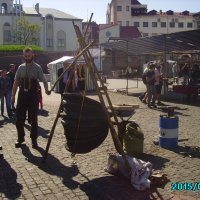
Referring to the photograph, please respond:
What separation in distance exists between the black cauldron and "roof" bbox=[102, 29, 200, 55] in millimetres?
12394

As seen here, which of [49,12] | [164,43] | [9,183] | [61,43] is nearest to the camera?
[9,183]

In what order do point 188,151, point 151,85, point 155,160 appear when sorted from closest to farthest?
1. point 155,160
2. point 188,151
3. point 151,85

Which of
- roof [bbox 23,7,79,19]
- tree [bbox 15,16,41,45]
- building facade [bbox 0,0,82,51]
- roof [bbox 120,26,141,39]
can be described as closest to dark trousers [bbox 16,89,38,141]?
tree [bbox 15,16,41,45]

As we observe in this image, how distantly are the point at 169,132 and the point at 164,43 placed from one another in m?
13.3

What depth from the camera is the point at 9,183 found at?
20.7ft

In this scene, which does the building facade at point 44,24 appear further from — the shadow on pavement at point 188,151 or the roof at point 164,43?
the shadow on pavement at point 188,151

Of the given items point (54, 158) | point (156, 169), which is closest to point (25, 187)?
point (54, 158)

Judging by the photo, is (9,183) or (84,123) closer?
(9,183)

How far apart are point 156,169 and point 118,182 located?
96cm

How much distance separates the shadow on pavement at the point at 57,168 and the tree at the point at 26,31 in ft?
179

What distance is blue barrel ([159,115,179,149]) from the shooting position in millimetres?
8469

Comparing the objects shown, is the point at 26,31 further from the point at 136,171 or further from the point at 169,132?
the point at 136,171

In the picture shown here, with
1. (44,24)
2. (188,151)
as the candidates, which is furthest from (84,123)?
(44,24)

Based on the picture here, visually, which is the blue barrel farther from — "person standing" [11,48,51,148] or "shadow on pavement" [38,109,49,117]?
"shadow on pavement" [38,109,49,117]
